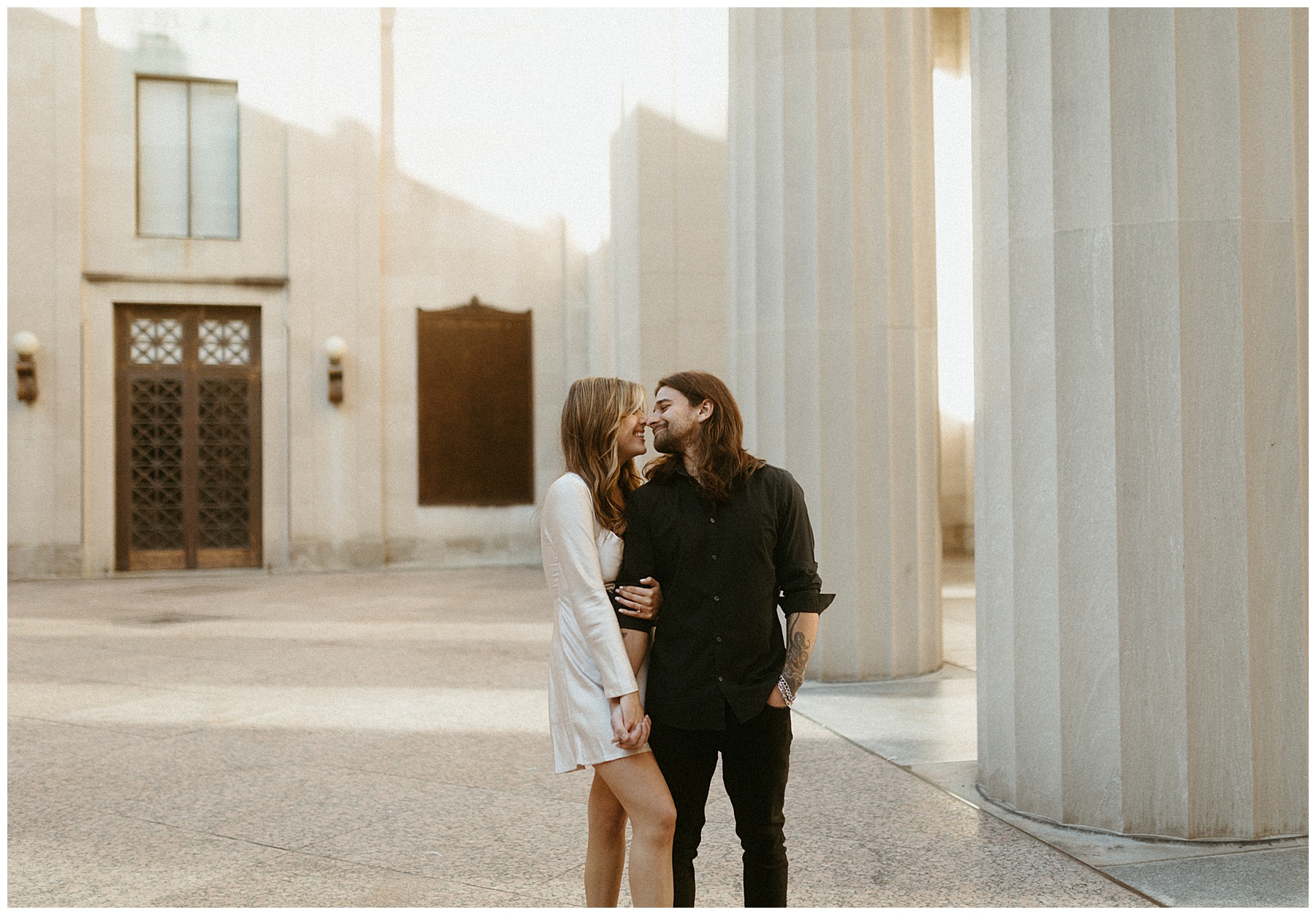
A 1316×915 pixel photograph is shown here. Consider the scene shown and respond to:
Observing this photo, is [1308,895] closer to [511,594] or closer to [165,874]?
[165,874]

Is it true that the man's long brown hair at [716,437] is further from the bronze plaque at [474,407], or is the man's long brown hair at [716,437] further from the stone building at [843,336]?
the bronze plaque at [474,407]

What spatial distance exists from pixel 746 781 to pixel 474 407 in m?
15.3

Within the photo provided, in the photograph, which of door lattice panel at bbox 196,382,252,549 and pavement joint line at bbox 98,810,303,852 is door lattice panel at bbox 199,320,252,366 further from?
pavement joint line at bbox 98,810,303,852

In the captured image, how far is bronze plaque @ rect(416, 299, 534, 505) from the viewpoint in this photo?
17.9 metres

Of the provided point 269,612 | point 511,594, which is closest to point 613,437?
point 269,612

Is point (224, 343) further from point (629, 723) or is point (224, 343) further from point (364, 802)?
point (629, 723)

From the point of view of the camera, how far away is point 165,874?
163 inches

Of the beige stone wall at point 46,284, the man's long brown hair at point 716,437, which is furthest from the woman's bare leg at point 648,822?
the beige stone wall at point 46,284

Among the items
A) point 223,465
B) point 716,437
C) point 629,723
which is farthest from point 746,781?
point 223,465

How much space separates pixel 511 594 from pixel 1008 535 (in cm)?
970

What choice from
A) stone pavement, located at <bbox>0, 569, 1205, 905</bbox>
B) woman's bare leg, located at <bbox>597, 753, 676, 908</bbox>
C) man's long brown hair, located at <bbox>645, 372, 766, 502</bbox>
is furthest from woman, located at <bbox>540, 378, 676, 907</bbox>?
stone pavement, located at <bbox>0, 569, 1205, 905</bbox>

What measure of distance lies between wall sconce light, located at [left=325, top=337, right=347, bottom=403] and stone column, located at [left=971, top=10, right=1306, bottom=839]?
13.9 metres

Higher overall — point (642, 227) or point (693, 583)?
point (642, 227)

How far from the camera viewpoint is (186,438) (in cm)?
1714
